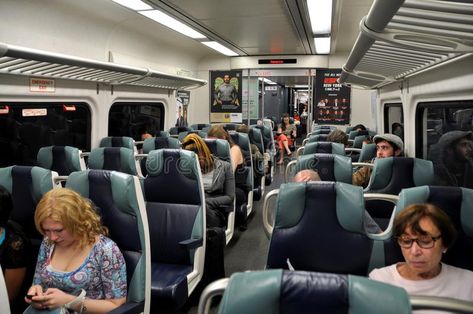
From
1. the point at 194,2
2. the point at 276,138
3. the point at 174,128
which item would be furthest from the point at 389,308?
the point at 276,138

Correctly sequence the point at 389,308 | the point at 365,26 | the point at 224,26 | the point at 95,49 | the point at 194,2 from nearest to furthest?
the point at 389,308, the point at 365,26, the point at 194,2, the point at 95,49, the point at 224,26

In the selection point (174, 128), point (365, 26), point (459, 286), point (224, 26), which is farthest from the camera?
point (174, 128)

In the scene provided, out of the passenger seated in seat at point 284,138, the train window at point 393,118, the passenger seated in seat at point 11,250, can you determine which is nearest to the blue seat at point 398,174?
the passenger seated in seat at point 11,250

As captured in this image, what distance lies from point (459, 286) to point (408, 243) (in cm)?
→ 26

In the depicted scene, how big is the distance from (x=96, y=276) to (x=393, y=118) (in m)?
6.34

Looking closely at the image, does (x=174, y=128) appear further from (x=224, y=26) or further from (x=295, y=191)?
(x=295, y=191)

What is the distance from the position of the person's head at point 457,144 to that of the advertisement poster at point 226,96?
6.55 meters

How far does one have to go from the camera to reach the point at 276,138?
1254cm

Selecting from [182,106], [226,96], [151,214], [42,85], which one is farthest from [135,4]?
[226,96]

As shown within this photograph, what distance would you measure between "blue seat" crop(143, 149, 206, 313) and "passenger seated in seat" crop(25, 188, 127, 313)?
88cm

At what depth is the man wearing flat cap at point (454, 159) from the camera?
12.2ft

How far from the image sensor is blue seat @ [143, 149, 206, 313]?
3.07 m

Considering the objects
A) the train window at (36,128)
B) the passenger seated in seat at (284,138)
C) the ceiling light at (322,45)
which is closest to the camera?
the train window at (36,128)

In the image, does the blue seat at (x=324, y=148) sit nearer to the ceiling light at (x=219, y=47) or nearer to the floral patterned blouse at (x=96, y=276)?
the floral patterned blouse at (x=96, y=276)
